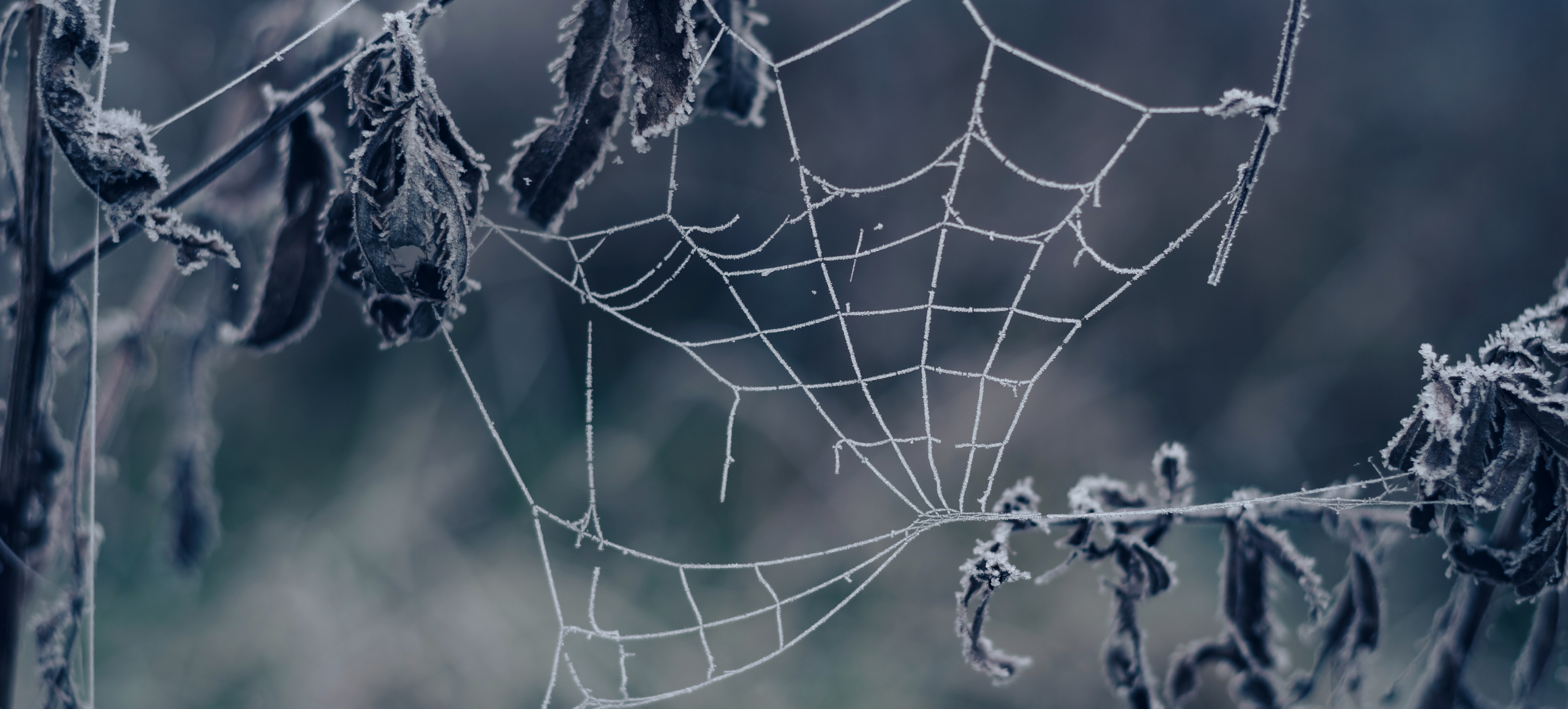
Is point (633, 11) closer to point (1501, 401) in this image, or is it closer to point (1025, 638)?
point (1501, 401)

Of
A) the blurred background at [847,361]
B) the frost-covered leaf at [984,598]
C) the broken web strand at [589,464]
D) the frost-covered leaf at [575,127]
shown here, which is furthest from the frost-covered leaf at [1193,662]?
the blurred background at [847,361]

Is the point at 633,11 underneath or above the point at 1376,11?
underneath

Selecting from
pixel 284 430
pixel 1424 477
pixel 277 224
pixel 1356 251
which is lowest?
pixel 1424 477

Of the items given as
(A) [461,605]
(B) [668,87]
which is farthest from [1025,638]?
(B) [668,87]

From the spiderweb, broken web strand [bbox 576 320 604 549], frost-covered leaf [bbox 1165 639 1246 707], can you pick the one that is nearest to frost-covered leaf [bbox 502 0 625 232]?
broken web strand [bbox 576 320 604 549]

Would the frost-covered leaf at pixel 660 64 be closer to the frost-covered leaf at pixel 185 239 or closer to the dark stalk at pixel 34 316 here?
the dark stalk at pixel 34 316

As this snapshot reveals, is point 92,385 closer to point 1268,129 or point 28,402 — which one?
point 28,402

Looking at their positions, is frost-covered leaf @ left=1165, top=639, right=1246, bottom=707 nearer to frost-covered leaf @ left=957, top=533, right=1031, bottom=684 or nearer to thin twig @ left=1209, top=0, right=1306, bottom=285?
frost-covered leaf @ left=957, top=533, right=1031, bottom=684
